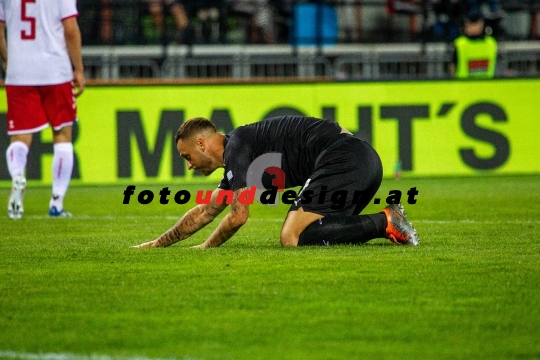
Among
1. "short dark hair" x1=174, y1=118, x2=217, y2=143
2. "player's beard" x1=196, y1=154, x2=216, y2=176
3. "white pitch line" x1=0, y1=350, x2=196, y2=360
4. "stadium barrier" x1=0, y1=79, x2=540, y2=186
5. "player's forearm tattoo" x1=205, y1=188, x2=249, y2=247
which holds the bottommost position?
"stadium barrier" x1=0, y1=79, x2=540, y2=186

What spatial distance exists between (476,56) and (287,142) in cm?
1055

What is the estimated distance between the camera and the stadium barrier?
15.1 m

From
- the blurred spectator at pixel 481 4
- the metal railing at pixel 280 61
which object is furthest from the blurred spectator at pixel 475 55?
the blurred spectator at pixel 481 4

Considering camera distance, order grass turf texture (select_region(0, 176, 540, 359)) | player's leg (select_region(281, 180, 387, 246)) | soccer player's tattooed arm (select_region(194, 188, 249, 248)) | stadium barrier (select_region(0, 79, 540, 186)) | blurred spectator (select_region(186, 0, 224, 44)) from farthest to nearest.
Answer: blurred spectator (select_region(186, 0, 224, 44)) < stadium barrier (select_region(0, 79, 540, 186)) < player's leg (select_region(281, 180, 387, 246)) < soccer player's tattooed arm (select_region(194, 188, 249, 248)) < grass turf texture (select_region(0, 176, 540, 359))

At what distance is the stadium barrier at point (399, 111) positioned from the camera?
15086mm

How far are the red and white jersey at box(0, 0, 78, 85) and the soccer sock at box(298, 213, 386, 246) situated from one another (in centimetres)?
408

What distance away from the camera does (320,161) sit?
24.5ft

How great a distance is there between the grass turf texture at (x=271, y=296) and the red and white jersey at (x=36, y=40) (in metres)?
2.03

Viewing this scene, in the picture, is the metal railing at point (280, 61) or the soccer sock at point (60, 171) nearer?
the soccer sock at point (60, 171)

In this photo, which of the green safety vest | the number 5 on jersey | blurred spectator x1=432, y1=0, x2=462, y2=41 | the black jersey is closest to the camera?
the black jersey

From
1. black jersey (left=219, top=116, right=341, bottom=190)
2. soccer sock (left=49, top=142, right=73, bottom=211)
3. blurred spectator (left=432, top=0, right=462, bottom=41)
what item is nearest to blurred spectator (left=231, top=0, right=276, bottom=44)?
blurred spectator (left=432, top=0, right=462, bottom=41)

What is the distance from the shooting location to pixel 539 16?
1978 cm

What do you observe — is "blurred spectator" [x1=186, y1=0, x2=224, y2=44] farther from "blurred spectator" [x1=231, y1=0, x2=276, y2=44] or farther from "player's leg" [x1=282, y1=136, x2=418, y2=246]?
"player's leg" [x1=282, y1=136, x2=418, y2=246]

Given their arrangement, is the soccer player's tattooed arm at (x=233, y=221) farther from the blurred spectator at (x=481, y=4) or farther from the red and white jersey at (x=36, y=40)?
the blurred spectator at (x=481, y=4)
